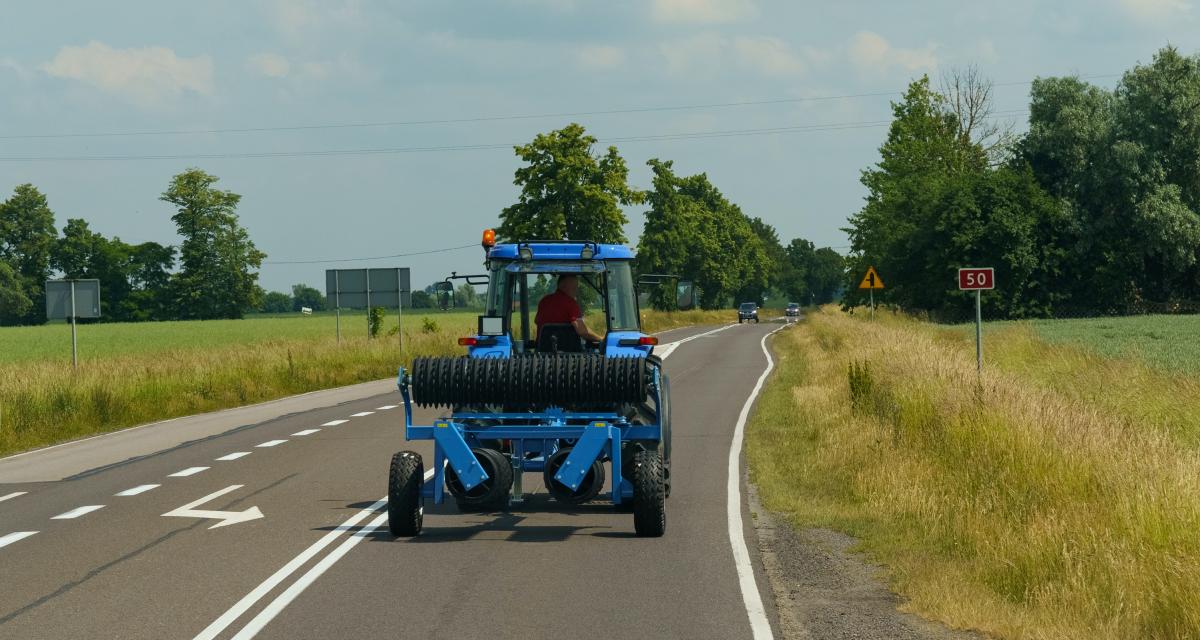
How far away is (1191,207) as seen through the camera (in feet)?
217

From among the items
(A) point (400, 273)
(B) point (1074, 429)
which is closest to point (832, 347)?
(A) point (400, 273)

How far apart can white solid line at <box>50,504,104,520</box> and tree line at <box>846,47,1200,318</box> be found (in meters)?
53.5

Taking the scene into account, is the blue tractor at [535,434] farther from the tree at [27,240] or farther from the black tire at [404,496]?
the tree at [27,240]

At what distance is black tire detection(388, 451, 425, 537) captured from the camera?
9.98 metres

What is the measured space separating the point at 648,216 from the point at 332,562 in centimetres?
10360

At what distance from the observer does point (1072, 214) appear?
2532 inches

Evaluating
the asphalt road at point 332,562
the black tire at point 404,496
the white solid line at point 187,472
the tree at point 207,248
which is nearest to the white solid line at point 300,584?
the asphalt road at point 332,562

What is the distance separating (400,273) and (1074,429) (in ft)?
110

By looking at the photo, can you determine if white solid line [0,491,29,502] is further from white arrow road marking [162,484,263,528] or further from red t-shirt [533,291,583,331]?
red t-shirt [533,291,583,331]

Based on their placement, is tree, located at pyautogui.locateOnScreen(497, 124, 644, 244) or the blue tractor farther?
tree, located at pyautogui.locateOnScreen(497, 124, 644, 244)

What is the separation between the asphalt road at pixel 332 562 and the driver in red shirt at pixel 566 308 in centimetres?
159

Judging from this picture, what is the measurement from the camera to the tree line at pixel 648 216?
246 ft

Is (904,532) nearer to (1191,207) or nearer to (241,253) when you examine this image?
(1191,207)

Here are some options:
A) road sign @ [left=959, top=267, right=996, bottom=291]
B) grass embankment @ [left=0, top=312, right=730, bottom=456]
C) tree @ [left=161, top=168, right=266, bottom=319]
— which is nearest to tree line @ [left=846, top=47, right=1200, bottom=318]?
grass embankment @ [left=0, top=312, right=730, bottom=456]
